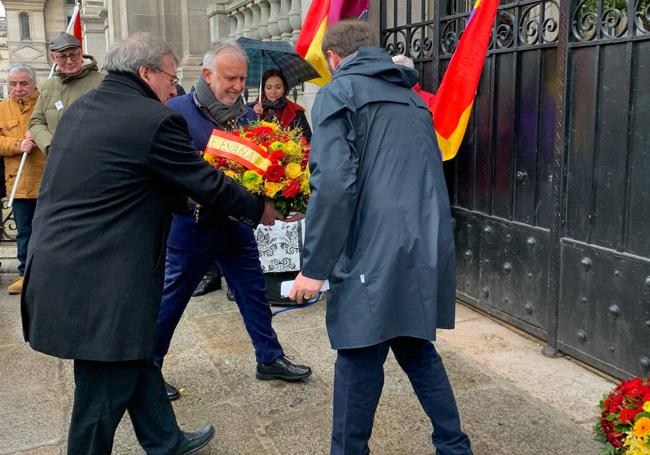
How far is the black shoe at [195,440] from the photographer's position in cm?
318

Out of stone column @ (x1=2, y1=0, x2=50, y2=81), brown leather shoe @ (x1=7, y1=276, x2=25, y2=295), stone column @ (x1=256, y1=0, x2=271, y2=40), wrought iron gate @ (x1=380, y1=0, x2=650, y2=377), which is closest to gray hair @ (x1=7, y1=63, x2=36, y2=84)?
brown leather shoe @ (x1=7, y1=276, x2=25, y2=295)

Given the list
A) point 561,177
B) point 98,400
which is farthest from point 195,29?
point 98,400

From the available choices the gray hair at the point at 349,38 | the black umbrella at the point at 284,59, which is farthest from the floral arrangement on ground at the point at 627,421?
the black umbrella at the point at 284,59

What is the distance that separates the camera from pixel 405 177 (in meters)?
2.75

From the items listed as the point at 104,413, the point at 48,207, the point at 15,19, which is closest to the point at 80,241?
the point at 48,207

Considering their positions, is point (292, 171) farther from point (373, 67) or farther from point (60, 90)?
point (60, 90)

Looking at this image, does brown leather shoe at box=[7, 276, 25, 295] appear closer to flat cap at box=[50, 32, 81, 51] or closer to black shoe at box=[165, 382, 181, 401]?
flat cap at box=[50, 32, 81, 51]

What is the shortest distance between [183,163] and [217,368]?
2.08 metres

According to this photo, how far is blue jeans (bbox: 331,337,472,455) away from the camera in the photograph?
9.18ft

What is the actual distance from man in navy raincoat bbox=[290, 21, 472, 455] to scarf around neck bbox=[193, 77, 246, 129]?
3.39 ft

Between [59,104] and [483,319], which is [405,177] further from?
[59,104]

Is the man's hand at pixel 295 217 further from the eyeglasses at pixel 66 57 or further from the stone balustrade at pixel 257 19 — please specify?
the stone balustrade at pixel 257 19

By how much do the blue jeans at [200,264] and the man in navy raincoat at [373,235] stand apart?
1110mm

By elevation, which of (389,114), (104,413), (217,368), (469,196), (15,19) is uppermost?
(15,19)
